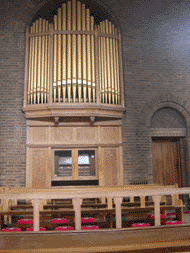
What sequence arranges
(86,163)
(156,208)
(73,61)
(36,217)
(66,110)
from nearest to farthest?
(36,217)
(156,208)
(66,110)
(73,61)
(86,163)

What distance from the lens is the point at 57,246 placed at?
2.47 m

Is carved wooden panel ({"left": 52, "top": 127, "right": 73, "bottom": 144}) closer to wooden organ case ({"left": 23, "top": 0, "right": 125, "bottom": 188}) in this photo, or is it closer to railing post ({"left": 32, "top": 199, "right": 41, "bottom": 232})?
wooden organ case ({"left": 23, "top": 0, "right": 125, "bottom": 188})

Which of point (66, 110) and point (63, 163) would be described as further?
point (63, 163)

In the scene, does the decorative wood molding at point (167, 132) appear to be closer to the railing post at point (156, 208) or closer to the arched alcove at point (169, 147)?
the arched alcove at point (169, 147)

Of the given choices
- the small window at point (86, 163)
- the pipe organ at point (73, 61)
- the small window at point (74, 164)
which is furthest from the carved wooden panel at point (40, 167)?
the pipe organ at point (73, 61)

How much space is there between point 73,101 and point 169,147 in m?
3.70

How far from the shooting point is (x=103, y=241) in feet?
8.59

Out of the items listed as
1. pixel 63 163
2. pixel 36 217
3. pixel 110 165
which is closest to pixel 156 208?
pixel 36 217

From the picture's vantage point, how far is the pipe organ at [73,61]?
8070 millimetres

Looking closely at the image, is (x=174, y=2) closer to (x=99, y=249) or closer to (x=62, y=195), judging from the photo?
(x=62, y=195)

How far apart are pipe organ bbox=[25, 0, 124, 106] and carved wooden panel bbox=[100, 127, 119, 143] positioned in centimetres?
85

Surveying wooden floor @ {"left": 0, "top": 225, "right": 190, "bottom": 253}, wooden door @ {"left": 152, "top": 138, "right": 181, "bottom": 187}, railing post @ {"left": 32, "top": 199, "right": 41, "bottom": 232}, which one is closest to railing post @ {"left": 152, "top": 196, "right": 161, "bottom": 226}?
wooden floor @ {"left": 0, "top": 225, "right": 190, "bottom": 253}

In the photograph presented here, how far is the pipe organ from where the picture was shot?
26.5ft

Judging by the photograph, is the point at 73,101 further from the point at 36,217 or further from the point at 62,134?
the point at 36,217
